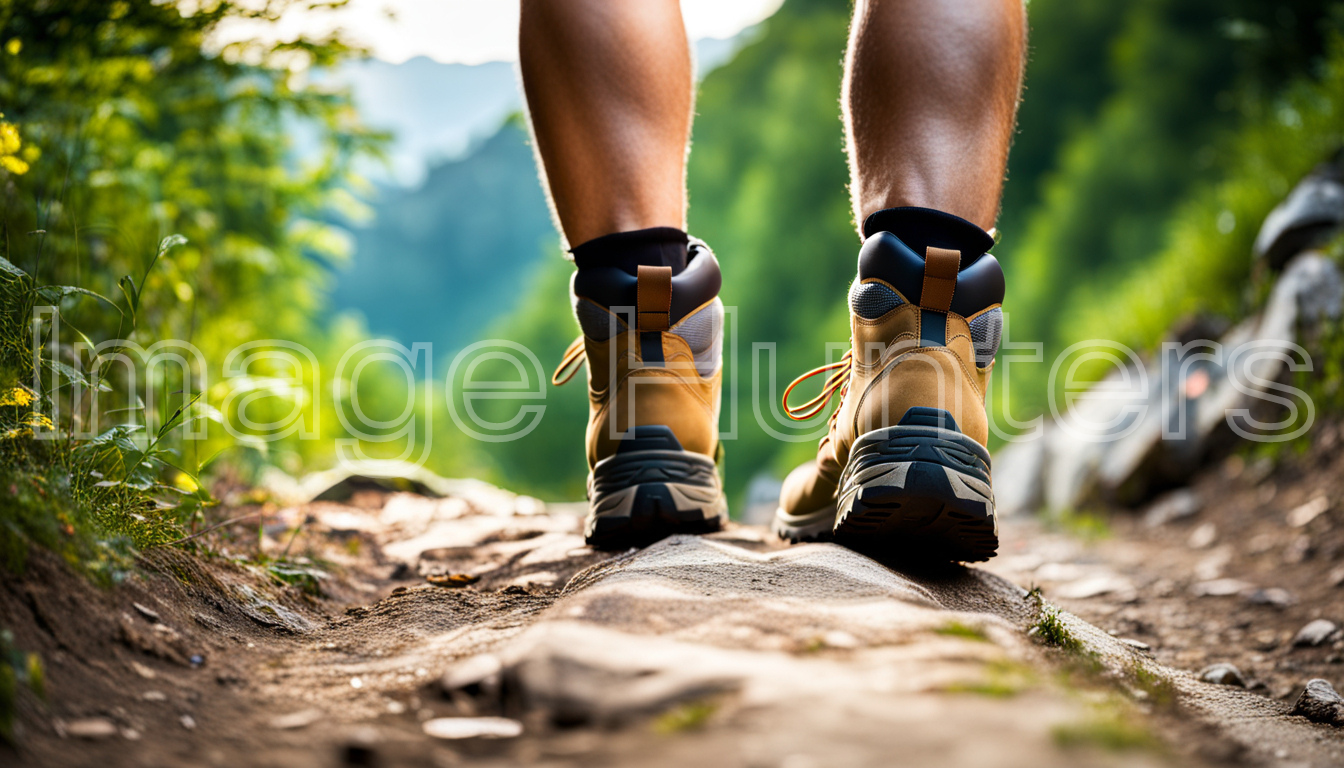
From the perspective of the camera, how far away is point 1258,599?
6.89 ft

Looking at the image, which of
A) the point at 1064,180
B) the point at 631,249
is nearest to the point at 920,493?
the point at 631,249

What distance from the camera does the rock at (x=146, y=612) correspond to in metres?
0.93

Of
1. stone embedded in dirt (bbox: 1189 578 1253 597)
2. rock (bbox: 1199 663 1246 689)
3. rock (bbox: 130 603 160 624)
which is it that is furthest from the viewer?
stone embedded in dirt (bbox: 1189 578 1253 597)

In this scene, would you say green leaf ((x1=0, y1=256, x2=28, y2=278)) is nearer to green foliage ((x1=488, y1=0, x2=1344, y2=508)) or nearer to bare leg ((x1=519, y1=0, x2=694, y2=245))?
bare leg ((x1=519, y1=0, x2=694, y2=245))

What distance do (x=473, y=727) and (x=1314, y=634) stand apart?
72.7 inches

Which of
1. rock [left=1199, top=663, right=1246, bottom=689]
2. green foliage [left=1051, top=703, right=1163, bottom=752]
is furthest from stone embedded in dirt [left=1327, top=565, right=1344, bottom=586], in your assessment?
green foliage [left=1051, top=703, right=1163, bottom=752]

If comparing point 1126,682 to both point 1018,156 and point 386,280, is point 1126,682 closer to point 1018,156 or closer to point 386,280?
point 1018,156

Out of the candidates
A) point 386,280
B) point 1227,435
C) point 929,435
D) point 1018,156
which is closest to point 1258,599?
point 929,435

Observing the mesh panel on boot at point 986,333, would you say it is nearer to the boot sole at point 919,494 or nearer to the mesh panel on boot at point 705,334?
the boot sole at point 919,494

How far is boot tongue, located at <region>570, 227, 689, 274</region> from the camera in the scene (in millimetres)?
1521

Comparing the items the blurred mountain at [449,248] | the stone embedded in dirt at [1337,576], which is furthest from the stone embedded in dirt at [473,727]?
the blurred mountain at [449,248]

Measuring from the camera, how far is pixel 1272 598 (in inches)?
82.1

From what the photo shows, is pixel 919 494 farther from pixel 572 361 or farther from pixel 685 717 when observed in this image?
pixel 572 361

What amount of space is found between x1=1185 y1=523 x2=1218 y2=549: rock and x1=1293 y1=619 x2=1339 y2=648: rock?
1.42 metres
